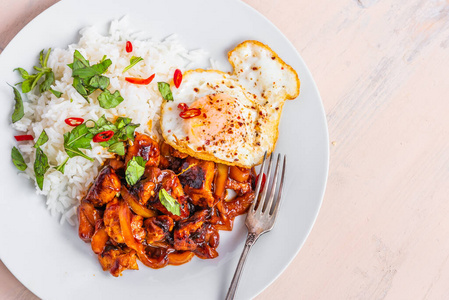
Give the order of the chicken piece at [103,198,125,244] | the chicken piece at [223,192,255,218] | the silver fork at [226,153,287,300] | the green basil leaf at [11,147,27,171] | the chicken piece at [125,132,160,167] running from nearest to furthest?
the chicken piece at [103,198,125,244] → the chicken piece at [125,132,160,167] → the green basil leaf at [11,147,27,171] → the silver fork at [226,153,287,300] → the chicken piece at [223,192,255,218]

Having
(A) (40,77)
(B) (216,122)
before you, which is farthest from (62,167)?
(B) (216,122)

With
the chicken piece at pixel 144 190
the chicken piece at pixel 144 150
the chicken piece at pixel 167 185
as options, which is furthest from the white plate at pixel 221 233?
the chicken piece at pixel 144 150

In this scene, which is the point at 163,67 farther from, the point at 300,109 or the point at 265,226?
the point at 265,226

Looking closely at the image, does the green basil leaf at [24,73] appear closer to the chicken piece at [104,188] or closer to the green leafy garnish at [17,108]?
the green leafy garnish at [17,108]

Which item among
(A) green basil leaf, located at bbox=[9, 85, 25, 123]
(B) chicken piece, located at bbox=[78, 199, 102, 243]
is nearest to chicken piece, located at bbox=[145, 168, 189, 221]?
(B) chicken piece, located at bbox=[78, 199, 102, 243]

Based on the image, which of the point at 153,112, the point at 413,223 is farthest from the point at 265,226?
the point at 413,223

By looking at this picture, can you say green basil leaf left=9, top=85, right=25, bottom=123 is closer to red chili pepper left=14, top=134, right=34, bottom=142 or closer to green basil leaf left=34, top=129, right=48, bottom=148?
red chili pepper left=14, top=134, right=34, bottom=142

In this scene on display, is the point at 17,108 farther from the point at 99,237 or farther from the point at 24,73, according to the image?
the point at 99,237
